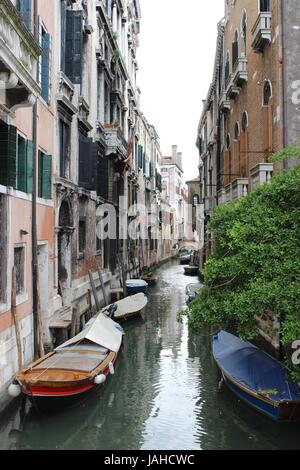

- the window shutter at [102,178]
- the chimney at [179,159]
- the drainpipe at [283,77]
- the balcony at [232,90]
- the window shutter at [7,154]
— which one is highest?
the chimney at [179,159]

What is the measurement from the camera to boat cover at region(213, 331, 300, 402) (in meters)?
7.57

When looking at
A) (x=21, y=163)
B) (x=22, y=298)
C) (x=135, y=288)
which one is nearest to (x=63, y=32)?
(x=21, y=163)

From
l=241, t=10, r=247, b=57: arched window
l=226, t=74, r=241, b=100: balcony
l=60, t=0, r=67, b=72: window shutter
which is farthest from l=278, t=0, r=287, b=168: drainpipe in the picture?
l=60, t=0, r=67, b=72: window shutter

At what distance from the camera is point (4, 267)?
8211 millimetres

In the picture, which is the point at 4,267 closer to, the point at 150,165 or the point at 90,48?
the point at 90,48

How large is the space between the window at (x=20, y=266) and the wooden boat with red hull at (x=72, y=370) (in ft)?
4.59

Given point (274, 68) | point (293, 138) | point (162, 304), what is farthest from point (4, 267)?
point (162, 304)

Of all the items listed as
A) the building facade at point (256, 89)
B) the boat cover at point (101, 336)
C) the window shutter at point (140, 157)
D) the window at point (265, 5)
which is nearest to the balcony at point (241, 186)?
the building facade at point (256, 89)

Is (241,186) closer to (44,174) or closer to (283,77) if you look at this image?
(283,77)

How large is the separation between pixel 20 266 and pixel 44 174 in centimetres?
239

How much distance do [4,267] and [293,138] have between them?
671cm

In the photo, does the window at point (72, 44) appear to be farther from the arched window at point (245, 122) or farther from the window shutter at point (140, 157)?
the window shutter at point (140, 157)

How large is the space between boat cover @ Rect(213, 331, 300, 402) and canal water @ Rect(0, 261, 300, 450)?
0.57 metres

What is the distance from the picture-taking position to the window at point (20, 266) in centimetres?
920
